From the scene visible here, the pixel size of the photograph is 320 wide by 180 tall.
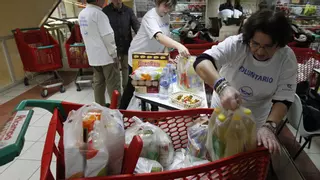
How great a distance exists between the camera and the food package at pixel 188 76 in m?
1.85

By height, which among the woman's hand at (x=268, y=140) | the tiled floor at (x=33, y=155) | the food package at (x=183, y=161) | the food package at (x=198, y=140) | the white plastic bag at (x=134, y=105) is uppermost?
the woman's hand at (x=268, y=140)

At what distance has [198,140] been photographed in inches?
40.3

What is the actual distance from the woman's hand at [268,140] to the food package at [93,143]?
0.52 meters

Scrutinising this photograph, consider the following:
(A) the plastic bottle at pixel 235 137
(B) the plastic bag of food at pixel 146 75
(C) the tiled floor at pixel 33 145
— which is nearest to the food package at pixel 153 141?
(A) the plastic bottle at pixel 235 137

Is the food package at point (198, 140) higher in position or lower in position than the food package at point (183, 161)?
higher

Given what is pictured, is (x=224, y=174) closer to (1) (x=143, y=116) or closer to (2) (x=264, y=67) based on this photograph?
(1) (x=143, y=116)

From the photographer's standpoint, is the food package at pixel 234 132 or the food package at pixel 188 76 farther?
the food package at pixel 188 76

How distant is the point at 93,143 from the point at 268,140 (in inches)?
24.6

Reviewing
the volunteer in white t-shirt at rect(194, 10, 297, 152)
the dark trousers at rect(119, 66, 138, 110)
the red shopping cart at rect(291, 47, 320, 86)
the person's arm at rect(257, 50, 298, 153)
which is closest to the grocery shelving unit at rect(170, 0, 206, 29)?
the dark trousers at rect(119, 66, 138, 110)

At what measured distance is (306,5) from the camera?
3613mm

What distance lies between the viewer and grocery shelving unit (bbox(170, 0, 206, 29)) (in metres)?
4.53

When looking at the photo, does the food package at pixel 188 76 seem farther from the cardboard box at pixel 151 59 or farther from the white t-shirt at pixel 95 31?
the white t-shirt at pixel 95 31

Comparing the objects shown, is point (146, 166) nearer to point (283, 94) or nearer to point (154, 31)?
point (283, 94)

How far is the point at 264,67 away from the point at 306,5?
10.8 ft
